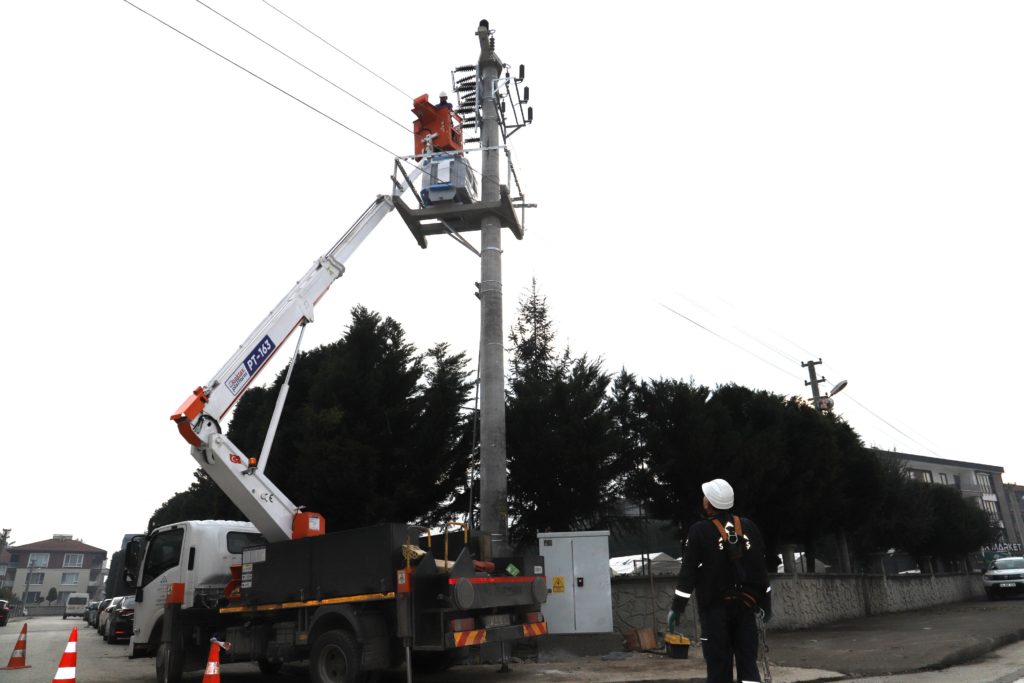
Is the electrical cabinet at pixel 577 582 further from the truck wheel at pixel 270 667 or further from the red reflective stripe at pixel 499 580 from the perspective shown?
the truck wheel at pixel 270 667

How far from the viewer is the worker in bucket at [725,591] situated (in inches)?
206

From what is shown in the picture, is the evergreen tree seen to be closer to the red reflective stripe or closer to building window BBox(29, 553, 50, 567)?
the red reflective stripe

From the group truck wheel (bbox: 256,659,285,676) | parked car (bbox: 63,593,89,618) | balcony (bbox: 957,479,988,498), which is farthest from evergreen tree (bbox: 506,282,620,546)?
parked car (bbox: 63,593,89,618)

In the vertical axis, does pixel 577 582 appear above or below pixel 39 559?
below

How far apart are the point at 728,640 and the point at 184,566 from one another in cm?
928

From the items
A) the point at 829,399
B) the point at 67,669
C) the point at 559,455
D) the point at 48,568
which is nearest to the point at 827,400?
the point at 829,399

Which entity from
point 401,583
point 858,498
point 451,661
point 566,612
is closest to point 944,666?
point 566,612

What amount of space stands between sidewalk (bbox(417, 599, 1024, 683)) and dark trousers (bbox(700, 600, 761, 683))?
15.1ft

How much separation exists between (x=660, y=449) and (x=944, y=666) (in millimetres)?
9029

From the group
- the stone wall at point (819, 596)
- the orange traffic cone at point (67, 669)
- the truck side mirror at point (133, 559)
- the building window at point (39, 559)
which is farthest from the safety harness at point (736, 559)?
the building window at point (39, 559)

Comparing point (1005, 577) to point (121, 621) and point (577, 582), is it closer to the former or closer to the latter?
point (577, 582)

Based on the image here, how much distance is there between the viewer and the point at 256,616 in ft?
33.1

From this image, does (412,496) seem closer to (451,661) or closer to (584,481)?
(584,481)

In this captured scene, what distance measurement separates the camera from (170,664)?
10312mm
